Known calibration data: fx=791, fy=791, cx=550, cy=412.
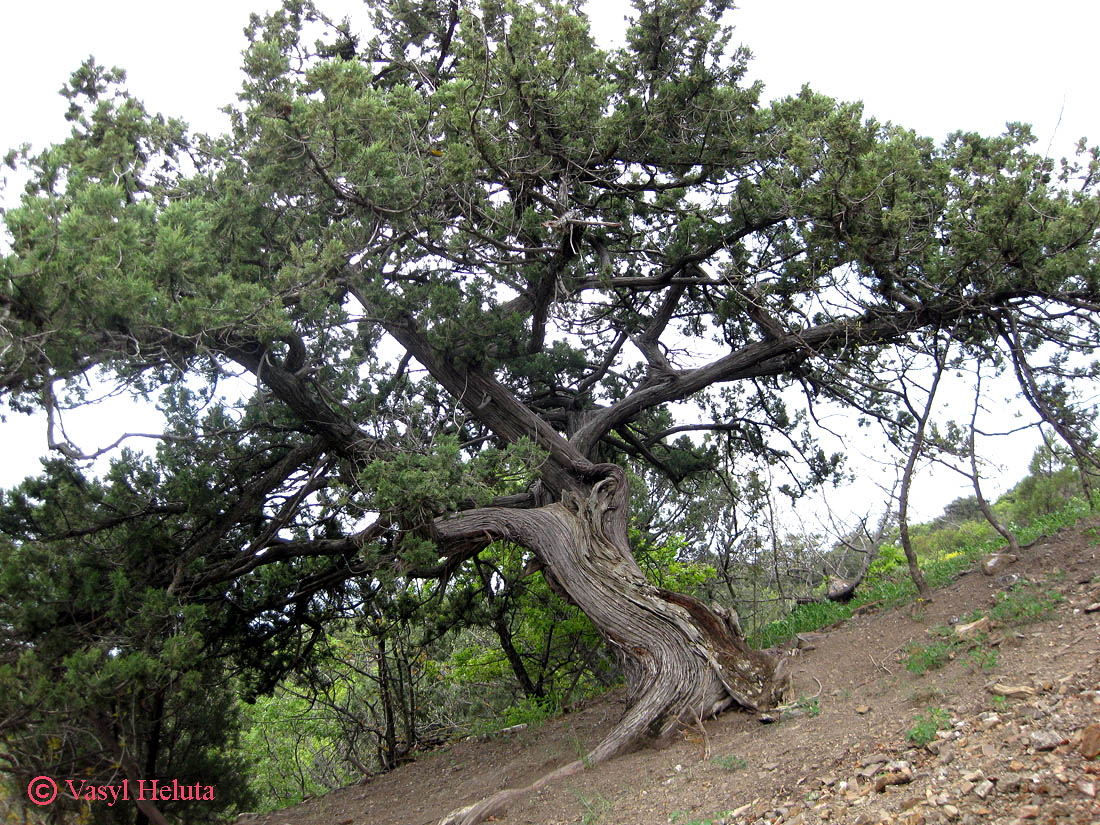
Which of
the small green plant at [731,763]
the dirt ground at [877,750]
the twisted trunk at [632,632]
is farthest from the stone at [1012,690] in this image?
the twisted trunk at [632,632]

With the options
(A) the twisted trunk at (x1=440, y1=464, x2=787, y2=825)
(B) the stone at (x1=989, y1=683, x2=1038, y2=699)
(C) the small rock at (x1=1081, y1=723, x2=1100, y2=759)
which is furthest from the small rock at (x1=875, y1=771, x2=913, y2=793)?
(A) the twisted trunk at (x1=440, y1=464, x2=787, y2=825)

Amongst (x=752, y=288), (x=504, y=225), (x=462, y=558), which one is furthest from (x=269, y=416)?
(x=752, y=288)

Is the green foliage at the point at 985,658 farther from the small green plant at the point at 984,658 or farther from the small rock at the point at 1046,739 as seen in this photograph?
the small rock at the point at 1046,739

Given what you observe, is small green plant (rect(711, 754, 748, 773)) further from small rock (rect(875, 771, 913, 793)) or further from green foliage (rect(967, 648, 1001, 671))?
green foliage (rect(967, 648, 1001, 671))

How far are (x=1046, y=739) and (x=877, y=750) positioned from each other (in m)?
0.90

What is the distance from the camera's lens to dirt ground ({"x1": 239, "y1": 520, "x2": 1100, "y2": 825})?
3.41 meters

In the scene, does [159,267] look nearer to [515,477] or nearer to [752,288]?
[515,477]

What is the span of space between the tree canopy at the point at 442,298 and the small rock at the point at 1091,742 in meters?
2.81

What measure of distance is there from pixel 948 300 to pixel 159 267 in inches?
239

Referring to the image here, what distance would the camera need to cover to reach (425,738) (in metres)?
10.5

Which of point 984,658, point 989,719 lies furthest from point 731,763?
point 984,658

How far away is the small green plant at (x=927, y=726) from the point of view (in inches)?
161

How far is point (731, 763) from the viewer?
191 inches

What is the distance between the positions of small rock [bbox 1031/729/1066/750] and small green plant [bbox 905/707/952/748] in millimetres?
582
